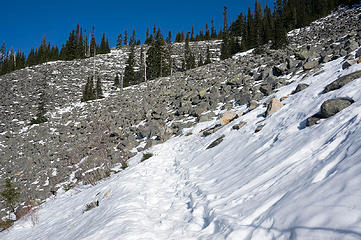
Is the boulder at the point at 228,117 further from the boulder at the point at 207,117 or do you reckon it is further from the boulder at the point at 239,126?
the boulder at the point at 239,126

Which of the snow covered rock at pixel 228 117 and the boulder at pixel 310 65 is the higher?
the boulder at pixel 310 65

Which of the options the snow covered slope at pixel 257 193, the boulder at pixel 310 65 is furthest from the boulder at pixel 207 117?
the boulder at pixel 310 65

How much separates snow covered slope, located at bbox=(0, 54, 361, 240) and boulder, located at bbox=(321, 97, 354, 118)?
12.9 inches

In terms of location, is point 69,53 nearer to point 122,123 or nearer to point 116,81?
point 116,81

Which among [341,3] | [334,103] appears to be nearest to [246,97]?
[334,103]

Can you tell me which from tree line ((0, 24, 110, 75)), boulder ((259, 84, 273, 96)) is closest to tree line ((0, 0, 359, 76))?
tree line ((0, 24, 110, 75))

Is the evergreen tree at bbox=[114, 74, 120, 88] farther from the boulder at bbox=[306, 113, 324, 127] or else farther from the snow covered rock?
the boulder at bbox=[306, 113, 324, 127]

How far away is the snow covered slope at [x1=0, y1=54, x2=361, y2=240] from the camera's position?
2.31 meters

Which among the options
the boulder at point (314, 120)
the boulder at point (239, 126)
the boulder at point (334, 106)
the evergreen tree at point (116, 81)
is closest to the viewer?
the boulder at point (334, 106)

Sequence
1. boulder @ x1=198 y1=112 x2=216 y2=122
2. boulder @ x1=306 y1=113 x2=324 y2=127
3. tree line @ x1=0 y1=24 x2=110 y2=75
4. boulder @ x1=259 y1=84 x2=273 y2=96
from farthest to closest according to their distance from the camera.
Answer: tree line @ x1=0 y1=24 x2=110 y2=75 → boulder @ x1=198 y1=112 x2=216 y2=122 → boulder @ x1=259 y1=84 x2=273 y2=96 → boulder @ x1=306 y1=113 x2=324 y2=127

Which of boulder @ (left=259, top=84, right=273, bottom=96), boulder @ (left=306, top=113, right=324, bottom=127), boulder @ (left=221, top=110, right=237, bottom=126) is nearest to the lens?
boulder @ (left=306, top=113, right=324, bottom=127)

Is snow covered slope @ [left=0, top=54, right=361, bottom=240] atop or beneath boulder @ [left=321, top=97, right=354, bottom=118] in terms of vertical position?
beneath

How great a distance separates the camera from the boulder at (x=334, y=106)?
195 inches

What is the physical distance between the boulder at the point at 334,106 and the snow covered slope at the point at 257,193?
0.33 m
